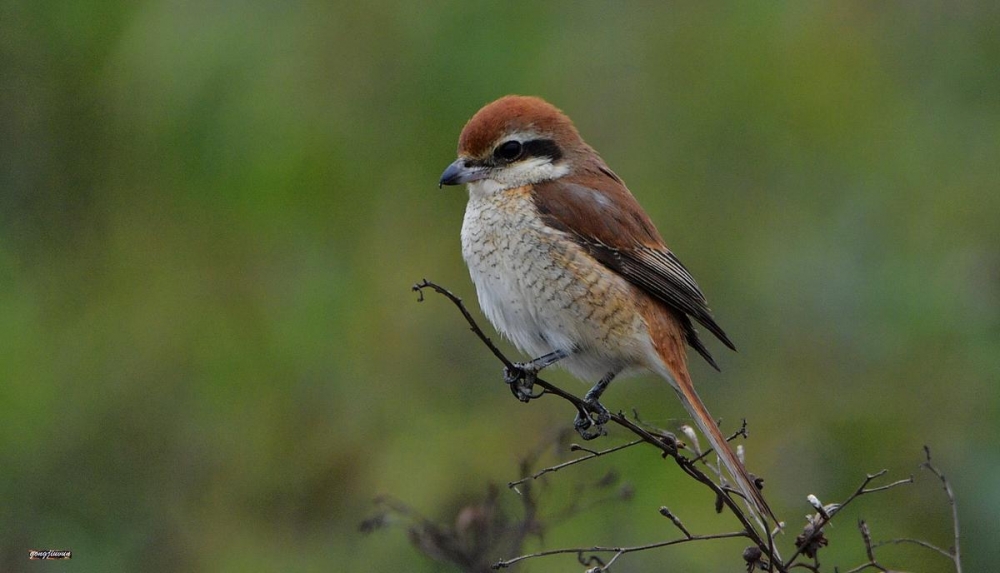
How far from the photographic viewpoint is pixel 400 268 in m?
4.19

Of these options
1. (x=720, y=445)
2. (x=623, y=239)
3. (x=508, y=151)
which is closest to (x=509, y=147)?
(x=508, y=151)

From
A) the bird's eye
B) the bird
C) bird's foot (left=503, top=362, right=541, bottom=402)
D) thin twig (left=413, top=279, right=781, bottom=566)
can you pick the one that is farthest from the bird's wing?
thin twig (left=413, top=279, right=781, bottom=566)

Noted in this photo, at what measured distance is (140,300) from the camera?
161 inches

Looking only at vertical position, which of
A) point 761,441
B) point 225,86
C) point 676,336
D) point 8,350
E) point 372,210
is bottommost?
point 761,441

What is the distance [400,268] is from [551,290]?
0.90 metres

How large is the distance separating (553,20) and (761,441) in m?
1.54

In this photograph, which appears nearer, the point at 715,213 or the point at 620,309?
the point at 620,309

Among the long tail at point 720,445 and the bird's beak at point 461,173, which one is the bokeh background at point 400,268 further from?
the bird's beak at point 461,173

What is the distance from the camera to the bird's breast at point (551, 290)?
344 cm

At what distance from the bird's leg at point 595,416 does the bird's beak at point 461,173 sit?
2.27 feet

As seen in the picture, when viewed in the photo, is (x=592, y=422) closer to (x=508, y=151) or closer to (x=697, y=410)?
(x=697, y=410)

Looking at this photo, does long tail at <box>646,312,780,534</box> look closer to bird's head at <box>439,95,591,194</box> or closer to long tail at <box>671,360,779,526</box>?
long tail at <box>671,360,779,526</box>

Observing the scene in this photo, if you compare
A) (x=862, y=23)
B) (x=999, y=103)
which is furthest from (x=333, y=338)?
(x=999, y=103)

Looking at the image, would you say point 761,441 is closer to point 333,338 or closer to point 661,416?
point 661,416
